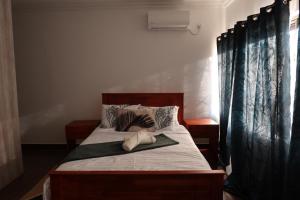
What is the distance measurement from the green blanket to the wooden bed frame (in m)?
0.36

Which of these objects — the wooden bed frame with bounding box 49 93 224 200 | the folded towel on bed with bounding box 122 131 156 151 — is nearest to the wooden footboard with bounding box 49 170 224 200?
the wooden bed frame with bounding box 49 93 224 200

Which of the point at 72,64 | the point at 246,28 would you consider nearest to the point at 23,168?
the point at 72,64

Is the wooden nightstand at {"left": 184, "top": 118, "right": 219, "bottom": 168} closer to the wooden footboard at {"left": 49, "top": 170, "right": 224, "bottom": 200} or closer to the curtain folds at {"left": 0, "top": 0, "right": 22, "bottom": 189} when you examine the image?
the wooden footboard at {"left": 49, "top": 170, "right": 224, "bottom": 200}

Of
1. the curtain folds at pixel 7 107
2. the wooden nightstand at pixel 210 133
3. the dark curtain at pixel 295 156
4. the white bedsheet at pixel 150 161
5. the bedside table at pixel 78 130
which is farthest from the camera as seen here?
the bedside table at pixel 78 130

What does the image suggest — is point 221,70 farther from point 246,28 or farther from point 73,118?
point 73,118

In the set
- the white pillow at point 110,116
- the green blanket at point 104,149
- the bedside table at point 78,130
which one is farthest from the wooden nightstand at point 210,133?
the bedside table at point 78,130

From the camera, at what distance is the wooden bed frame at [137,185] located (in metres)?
1.70

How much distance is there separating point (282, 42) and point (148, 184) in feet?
4.81

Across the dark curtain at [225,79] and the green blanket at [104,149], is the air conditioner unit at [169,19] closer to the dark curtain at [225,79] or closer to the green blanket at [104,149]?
the dark curtain at [225,79]

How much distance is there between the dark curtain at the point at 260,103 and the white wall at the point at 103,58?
0.83 metres

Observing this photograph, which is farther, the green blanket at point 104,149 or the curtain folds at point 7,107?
the curtain folds at point 7,107

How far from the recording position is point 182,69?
3.73m

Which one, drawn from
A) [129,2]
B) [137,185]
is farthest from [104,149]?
[129,2]

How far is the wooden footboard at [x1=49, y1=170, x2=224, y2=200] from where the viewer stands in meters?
1.70
